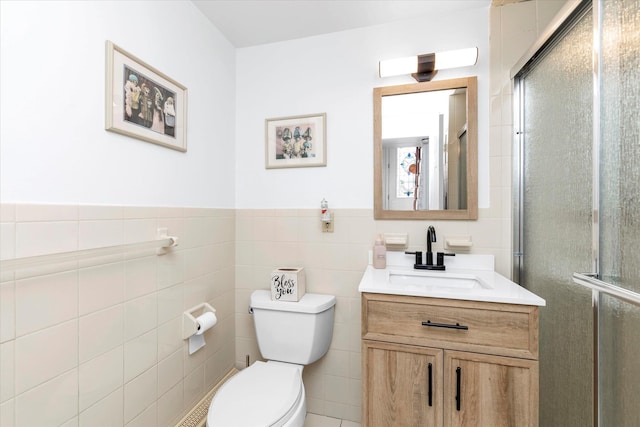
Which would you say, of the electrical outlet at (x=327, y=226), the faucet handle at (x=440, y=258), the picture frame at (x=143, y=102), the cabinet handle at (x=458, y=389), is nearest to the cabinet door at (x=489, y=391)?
the cabinet handle at (x=458, y=389)

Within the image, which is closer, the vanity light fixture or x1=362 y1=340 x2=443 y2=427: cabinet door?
x1=362 y1=340 x2=443 y2=427: cabinet door

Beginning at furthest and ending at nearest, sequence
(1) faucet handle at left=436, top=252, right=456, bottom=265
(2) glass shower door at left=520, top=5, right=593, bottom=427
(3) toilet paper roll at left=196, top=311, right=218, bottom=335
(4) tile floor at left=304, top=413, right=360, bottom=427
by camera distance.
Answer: (4) tile floor at left=304, top=413, right=360, bottom=427
(1) faucet handle at left=436, top=252, right=456, bottom=265
(3) toilet paper roll at left=196, top=311, right=218, bottom=335
(2) glass shower door at left=520, top=5, right=593, bottom=427

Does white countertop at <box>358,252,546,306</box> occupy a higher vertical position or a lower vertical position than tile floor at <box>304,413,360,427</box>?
higher

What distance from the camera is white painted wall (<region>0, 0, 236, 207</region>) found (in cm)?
81

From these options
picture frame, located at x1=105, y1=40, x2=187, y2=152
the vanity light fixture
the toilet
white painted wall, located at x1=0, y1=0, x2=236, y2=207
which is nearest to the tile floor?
the toilet

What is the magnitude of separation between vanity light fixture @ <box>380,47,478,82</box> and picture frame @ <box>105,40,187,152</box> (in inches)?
42.5

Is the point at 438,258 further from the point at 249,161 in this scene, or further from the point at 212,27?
the point at 212,27

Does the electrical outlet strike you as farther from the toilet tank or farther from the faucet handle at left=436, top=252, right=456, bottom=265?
the faucet handle at left=436, top=252, right=456, bottom=265

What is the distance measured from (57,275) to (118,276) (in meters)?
0.21

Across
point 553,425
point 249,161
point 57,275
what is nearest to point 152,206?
point 57,275

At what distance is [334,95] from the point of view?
1.72 m

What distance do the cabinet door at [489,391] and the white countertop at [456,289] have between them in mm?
221


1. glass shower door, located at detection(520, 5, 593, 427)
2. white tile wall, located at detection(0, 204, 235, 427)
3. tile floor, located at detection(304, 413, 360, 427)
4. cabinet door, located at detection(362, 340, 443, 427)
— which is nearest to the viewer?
white tile wall, located at detection(0, 204, 235, 427)

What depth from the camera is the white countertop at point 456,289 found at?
1.07m
